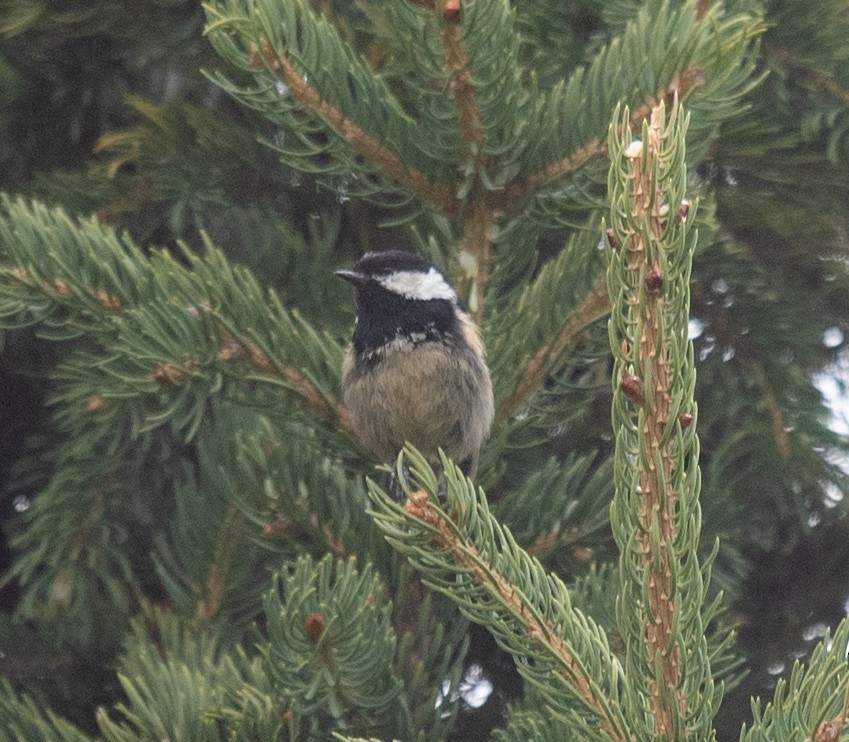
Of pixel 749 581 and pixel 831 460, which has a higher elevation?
pixel 831 460

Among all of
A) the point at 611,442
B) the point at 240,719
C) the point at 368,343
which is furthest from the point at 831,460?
the point at 240,719

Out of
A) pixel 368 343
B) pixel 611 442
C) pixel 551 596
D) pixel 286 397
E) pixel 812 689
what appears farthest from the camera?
pixel 611 442

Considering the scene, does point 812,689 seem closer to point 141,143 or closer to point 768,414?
point 768,414

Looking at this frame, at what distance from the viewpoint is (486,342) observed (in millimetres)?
2359

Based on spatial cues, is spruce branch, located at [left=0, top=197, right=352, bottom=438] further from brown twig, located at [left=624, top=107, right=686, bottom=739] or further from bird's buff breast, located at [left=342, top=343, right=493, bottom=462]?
brown twig, located at [left=624, top=107, right=686, bottom=739]

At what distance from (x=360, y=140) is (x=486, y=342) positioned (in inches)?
18.3

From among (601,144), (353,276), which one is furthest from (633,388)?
(353,276)

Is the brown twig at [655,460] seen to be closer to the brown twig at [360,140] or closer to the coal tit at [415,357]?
the brown twig at [360,140]

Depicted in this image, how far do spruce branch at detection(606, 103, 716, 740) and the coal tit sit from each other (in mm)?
1248

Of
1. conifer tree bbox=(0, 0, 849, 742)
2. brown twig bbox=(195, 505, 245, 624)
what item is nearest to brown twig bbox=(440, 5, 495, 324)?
conifer tree bbox=(0, 0, 849, 742)

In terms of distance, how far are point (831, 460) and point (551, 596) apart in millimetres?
1752

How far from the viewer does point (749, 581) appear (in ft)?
10.3

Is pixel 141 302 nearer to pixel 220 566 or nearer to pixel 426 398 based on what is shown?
pixel 220 566

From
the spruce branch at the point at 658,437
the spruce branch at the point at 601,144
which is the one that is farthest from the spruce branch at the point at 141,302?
the spruce branch at the point at 658,437
